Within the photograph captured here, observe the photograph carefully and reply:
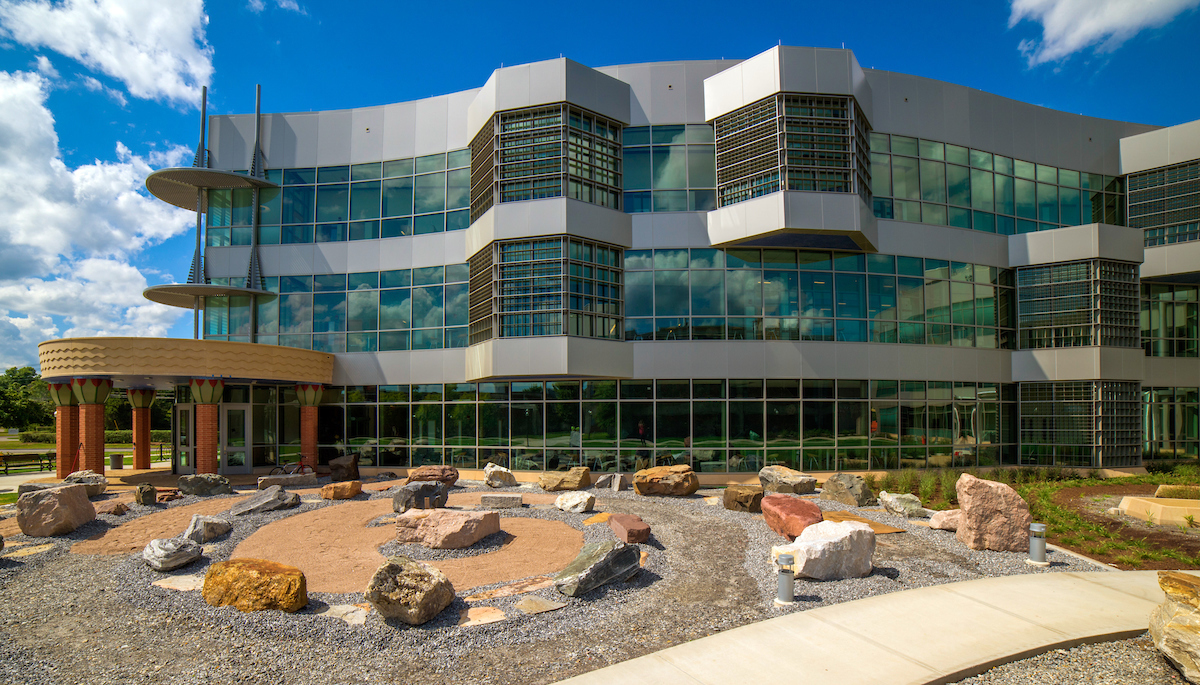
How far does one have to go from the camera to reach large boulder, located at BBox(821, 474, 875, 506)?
1548cm

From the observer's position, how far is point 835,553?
9.12 m

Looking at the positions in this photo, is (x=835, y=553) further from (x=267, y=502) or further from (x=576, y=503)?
(x=267, y=502)

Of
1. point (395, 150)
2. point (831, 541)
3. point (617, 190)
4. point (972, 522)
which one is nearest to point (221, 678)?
point (831, 541)

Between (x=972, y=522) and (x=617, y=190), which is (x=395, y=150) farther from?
(x=972, y=522)

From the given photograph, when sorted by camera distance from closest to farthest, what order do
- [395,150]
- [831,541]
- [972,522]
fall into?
[831,541] → [972,522] → [395,150]

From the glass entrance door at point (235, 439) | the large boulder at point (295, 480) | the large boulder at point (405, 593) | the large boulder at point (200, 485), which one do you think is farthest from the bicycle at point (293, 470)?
the large boulder at point (405, 593)

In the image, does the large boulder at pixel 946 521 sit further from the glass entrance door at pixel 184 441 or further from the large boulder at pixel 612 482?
the glass entrance door at pixel 184 441

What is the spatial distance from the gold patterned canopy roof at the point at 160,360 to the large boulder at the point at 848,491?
1873cm

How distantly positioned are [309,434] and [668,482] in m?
14.6

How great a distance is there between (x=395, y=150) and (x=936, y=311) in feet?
72.3

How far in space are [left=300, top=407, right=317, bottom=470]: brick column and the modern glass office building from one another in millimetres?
110

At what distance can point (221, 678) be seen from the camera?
643 centimetres

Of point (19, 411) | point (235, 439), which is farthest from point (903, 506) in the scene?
point (19, 411)

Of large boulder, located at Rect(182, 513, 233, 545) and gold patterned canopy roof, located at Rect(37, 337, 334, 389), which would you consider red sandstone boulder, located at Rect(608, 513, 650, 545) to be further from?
gold patterned canopy roof, located at Rect(37, 337, 334, 389)
